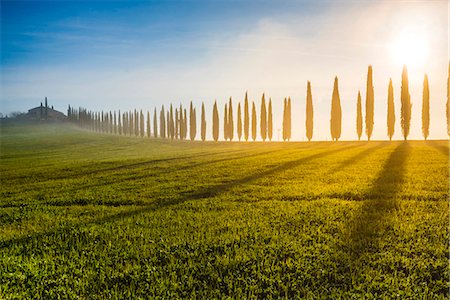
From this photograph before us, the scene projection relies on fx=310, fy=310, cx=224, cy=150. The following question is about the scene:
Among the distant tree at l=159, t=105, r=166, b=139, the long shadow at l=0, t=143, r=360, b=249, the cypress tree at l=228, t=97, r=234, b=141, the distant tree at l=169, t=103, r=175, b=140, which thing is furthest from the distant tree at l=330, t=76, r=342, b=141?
the distant tree at l=159, t=105, r=166, b=139

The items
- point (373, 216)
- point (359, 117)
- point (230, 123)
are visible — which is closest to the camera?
point (373, 216)

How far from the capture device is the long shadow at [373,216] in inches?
317

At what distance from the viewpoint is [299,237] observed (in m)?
8.96

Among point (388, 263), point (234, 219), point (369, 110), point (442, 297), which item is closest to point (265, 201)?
point (234, 219)

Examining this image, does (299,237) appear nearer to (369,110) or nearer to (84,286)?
(84,286)

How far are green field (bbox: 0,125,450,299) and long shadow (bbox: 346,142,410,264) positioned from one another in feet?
0.14

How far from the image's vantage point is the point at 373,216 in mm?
10523

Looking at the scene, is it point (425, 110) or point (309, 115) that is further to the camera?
point (309, 115)

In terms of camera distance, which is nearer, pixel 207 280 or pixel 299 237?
pixel 207 280

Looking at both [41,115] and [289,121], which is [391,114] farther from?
[41,115]

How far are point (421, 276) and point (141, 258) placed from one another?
651 centimetres

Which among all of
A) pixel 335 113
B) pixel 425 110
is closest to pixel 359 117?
pixel 335 113

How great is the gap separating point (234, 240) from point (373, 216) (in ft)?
16.6

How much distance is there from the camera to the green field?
6570mm
